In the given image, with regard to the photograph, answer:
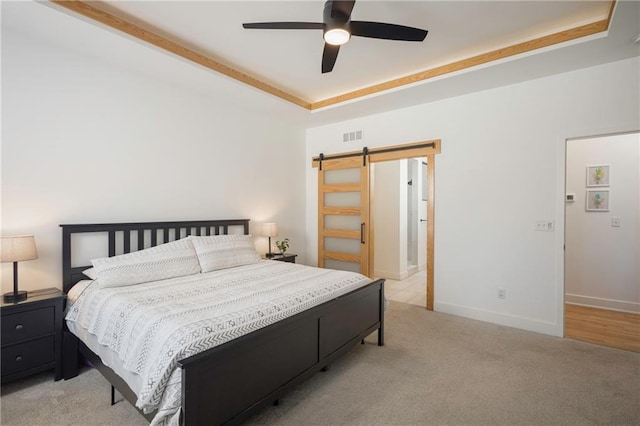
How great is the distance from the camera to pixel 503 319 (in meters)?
3.68

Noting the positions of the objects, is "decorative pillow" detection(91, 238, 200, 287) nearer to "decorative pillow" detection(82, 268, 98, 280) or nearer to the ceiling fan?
"decorative pillow" detection(82, 268, 98, 280)

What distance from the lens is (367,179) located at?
16.0 feet

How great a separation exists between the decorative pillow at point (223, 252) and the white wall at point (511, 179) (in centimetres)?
249

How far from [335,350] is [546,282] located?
2.55 metres

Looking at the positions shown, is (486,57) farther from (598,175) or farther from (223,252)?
(223,252)

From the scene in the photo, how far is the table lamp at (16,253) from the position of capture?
2326 millimetres

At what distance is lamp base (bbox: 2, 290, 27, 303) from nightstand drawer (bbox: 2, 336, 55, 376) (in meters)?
0.34

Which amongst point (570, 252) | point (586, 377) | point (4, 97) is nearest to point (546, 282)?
point (586, 377)

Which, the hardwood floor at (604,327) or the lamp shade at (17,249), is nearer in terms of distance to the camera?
the lamp shade at (17,249)

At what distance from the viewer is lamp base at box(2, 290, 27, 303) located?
2.38 metres

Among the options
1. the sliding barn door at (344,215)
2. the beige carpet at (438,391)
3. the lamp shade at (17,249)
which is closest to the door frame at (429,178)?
the sliding barn door at (344,215)

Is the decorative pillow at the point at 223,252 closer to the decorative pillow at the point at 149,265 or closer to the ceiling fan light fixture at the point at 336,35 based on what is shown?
the decorative pillow at the point at 149,265

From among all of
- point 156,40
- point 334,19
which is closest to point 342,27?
point 334,19

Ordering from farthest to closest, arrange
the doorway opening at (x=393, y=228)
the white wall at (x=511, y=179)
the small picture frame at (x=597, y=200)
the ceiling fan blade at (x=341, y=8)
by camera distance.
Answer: the doorway opening at (x=393, y=228)
the small picture frame at (x=597, y=200)
the white wall at (x=511, y=179)
the ceiling fan blade at (x=341, y=8)
